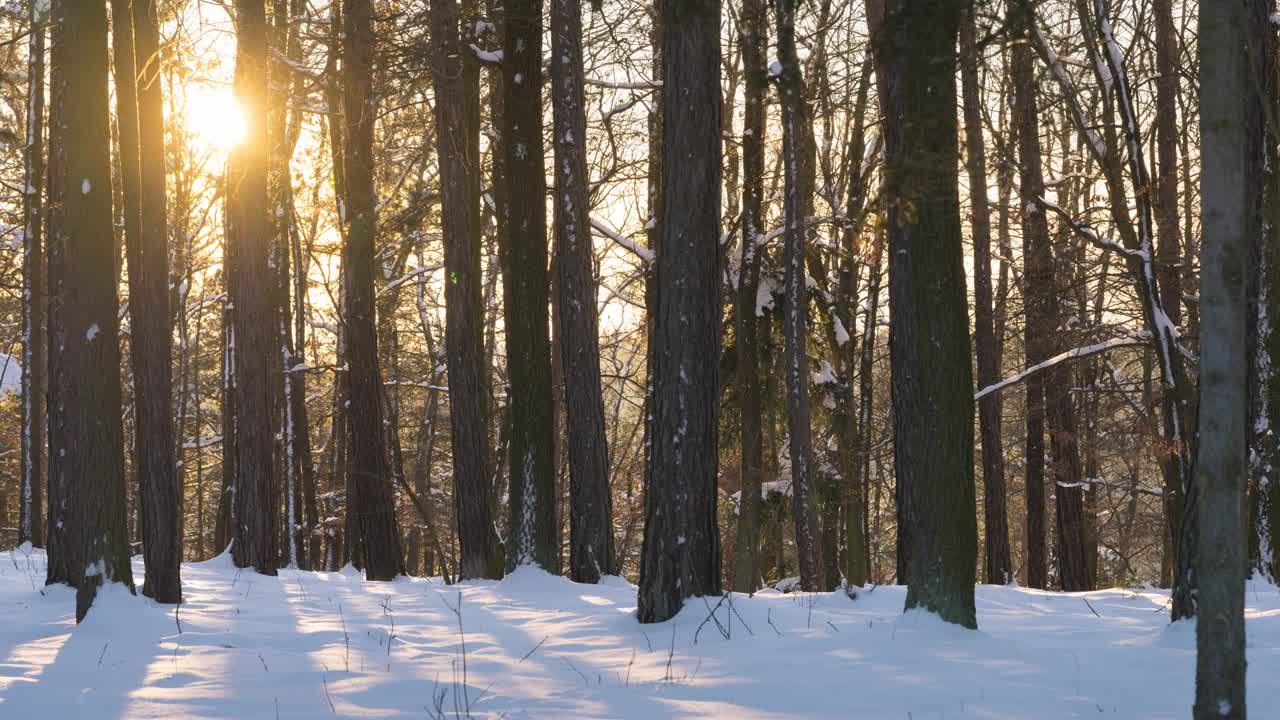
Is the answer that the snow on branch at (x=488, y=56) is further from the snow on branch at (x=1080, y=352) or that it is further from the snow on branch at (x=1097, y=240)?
the snow on branch at (x=1080, y=352)

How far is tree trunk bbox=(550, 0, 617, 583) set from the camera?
1133 centimetres

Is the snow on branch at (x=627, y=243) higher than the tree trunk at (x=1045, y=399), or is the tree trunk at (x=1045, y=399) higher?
the snow on branch at (x=627, y=243)

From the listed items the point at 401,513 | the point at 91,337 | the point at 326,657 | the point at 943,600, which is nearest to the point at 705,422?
the point at 943,600

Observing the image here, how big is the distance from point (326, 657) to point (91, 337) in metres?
3.77

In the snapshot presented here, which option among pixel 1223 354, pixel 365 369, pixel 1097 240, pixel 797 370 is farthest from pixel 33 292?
pixel 1223 354

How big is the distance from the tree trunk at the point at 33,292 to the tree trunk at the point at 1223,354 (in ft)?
60.3

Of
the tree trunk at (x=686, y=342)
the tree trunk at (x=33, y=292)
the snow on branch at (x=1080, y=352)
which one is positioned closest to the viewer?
the tree trunk at (x=686, y=342)

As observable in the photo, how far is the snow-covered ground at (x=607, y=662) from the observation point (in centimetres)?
517

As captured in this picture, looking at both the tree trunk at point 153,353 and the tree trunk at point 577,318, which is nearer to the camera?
the tree trunk at point 153,353

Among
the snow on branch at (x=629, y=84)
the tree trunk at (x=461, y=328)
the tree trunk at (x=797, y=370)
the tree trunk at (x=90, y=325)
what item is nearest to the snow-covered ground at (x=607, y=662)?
the tree trunk at (x=90, y=325)

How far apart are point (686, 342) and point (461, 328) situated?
199 inches

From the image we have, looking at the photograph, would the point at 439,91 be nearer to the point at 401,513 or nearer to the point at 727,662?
the point at 727,662

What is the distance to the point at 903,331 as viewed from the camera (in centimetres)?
698

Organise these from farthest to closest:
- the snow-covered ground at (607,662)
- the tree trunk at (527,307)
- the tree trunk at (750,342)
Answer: the tree trunk at (750,342)
the tree trunk at (527,307)
the snow-covered ground at (607,662)
